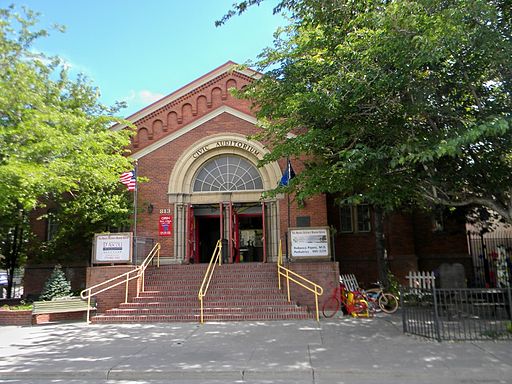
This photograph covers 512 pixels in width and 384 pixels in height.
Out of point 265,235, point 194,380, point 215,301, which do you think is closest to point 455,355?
point 194,380

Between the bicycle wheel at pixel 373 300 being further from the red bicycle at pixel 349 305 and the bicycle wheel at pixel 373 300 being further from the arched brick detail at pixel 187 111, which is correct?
the arched brick detail at pixel 187 111

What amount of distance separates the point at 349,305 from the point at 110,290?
7414mm

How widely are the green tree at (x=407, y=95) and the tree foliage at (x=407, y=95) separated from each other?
0.03 meters

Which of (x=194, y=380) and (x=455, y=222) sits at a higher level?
(x=455, y=222)

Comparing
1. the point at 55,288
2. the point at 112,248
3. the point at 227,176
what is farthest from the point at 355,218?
the point at 55,288

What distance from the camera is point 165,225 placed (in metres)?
17.2

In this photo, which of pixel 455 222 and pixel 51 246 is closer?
pixel 51 246

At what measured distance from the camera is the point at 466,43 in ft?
27.7

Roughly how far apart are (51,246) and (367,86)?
13845 mm

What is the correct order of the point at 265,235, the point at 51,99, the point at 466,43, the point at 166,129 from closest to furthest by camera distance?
1. the point at 466,43
2. the point at 51,99
3. the point at 265,235
4. the point at 166,129

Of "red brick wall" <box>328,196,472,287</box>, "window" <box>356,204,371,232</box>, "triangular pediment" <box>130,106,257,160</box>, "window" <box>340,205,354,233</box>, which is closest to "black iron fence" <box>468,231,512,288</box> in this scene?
"red brick wall" <box>328,196,472,287</box>

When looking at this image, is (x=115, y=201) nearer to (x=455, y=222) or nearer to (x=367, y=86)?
(x=367, y=86)

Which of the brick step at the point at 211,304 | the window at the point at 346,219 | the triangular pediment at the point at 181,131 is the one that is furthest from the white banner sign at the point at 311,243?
the triangular pediment at the point at 181,131

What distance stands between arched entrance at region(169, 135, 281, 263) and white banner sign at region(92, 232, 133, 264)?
297cm
